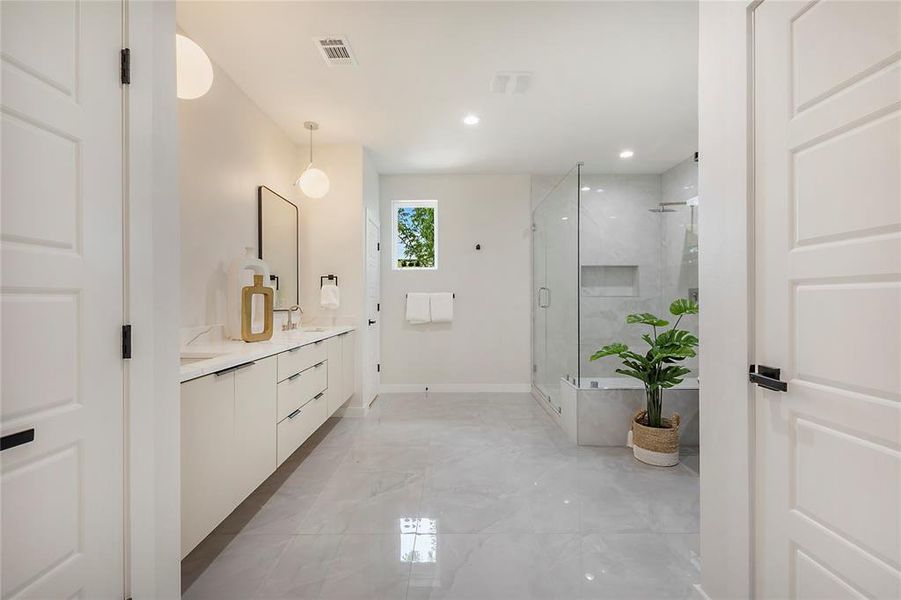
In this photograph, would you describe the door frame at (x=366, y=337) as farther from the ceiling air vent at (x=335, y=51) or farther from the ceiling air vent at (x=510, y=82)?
the ceiling air vent at (x=510, y=82)

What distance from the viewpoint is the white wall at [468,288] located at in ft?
14.6

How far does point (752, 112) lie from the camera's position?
1.08 meters

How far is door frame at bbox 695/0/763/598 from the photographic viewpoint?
3.57ft

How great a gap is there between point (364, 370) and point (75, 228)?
283 centimetres

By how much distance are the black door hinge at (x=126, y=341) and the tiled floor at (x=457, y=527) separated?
39.3 inches

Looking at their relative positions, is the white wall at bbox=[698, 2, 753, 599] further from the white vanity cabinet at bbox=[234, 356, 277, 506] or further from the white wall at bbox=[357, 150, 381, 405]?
the white wall at bbox=[357, 150, 381, 405]

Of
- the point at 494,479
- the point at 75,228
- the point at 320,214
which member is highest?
the point at 320,214

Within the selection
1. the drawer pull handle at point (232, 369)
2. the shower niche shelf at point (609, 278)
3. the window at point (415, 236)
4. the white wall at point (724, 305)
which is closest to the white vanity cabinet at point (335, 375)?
the drawer pull handle at point (232, 369)

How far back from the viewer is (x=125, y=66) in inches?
39.9

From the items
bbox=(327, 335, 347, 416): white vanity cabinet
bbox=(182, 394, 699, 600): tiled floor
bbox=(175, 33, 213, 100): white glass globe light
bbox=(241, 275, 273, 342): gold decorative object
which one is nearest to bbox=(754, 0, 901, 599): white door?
bbox=(182, 394, 699, 600): tiled floor

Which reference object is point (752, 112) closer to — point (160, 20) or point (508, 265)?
point (160, 20)

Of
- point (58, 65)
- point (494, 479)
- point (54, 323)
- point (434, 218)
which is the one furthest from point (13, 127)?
point (434, 218)

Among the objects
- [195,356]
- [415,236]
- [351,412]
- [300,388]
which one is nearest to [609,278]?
[415,236]

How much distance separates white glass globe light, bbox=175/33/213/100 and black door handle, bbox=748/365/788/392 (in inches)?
88.2
